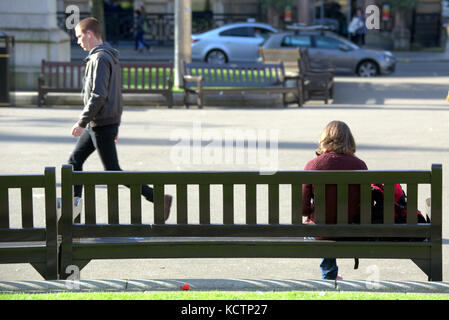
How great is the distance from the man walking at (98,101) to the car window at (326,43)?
A: 17.8m

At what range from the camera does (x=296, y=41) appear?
83.0 ft

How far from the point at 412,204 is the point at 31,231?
2.37 metres

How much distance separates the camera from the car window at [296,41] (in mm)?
25250

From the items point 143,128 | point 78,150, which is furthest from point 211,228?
point 143,128

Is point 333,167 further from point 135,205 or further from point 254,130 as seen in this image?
point 254,130

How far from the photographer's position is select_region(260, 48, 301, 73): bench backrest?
20.2 m

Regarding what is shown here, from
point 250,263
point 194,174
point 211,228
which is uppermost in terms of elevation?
point 194,174

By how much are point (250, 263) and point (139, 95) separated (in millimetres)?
10453

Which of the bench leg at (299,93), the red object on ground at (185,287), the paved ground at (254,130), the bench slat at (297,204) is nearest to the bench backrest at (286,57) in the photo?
the paved ground at (254,130)

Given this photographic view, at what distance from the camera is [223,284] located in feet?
18.2

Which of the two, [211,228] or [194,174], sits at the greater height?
[194,174]

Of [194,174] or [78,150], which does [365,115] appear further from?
[194,174]

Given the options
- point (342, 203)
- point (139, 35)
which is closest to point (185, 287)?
point (342, 203)

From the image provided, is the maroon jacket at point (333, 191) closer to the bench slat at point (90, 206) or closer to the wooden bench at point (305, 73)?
the bench slat at point (90, 206)
